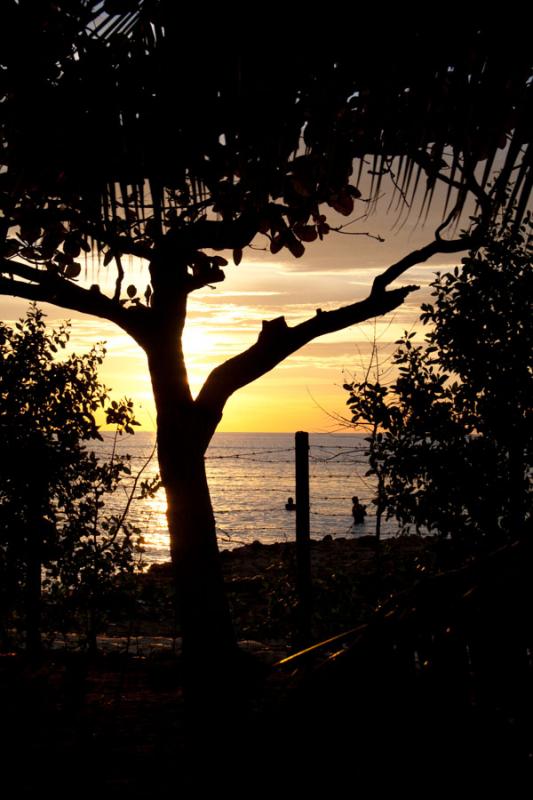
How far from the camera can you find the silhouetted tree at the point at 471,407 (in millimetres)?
6332

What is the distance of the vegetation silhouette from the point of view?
7.88m

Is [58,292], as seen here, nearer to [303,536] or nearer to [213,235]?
[213,235]

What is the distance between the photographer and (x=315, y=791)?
1.09 meters

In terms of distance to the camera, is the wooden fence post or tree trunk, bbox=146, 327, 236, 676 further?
the wooden fence post

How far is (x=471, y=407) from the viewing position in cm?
662

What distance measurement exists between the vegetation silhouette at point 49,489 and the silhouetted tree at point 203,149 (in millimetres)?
2420

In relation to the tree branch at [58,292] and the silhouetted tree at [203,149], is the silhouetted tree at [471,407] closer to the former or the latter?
the silhouetted tree at [203,149]

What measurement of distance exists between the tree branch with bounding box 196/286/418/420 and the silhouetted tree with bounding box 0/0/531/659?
0.04 feet

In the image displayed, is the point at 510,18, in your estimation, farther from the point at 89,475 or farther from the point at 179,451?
the point at 89,475

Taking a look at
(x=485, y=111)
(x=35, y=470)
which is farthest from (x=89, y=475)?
(x=485, y=111)

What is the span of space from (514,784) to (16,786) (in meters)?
4.26

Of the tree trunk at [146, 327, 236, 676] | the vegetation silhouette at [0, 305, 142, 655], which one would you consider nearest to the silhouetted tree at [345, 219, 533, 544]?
the tree trunk at [146, 327, 236, 676]

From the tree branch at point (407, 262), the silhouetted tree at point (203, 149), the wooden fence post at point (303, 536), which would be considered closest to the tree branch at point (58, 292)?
the silhouetted tree at point (203, 149)

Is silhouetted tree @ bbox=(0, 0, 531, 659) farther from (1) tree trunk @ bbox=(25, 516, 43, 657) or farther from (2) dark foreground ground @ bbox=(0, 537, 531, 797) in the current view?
(1) tree trunk @ bbox=(25, 516, 43, 657)
